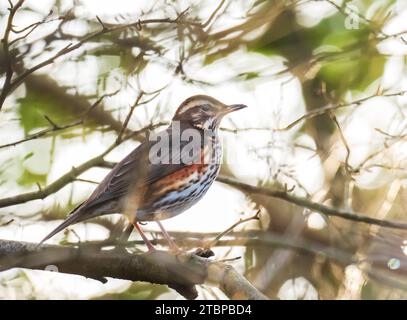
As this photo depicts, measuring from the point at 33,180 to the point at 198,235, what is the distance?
4.03 ft

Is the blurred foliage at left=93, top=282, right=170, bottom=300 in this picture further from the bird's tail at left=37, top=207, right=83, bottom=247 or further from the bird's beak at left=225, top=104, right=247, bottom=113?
the bird's beak at left=225, top=104, right=247, bottom=113

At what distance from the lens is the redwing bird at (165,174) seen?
17.6ft

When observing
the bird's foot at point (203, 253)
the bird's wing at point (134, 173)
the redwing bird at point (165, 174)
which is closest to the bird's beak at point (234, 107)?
the redwing bird at point (165, 174)

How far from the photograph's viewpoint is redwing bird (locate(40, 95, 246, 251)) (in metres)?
5.38

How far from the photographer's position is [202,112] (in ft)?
20.7

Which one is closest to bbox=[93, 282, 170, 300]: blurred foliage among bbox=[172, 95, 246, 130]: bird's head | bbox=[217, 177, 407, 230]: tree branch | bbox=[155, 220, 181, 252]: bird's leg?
bbox=[155, 220, 181, 252]: bird's leg

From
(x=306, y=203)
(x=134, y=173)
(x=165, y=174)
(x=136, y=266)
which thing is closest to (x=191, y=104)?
(x=165, y=174)

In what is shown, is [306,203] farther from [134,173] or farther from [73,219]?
[73,219]

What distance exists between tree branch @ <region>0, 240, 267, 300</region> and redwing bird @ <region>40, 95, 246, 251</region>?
413mm

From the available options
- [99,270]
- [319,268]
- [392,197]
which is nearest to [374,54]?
[392,197]

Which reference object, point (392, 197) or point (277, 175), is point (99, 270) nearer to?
point (277, 175)

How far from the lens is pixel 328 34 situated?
6.57 m

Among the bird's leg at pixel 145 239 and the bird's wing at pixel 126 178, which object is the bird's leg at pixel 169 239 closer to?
the bird's leg at pixel 145 239

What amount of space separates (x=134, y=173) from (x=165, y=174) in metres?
0.35
